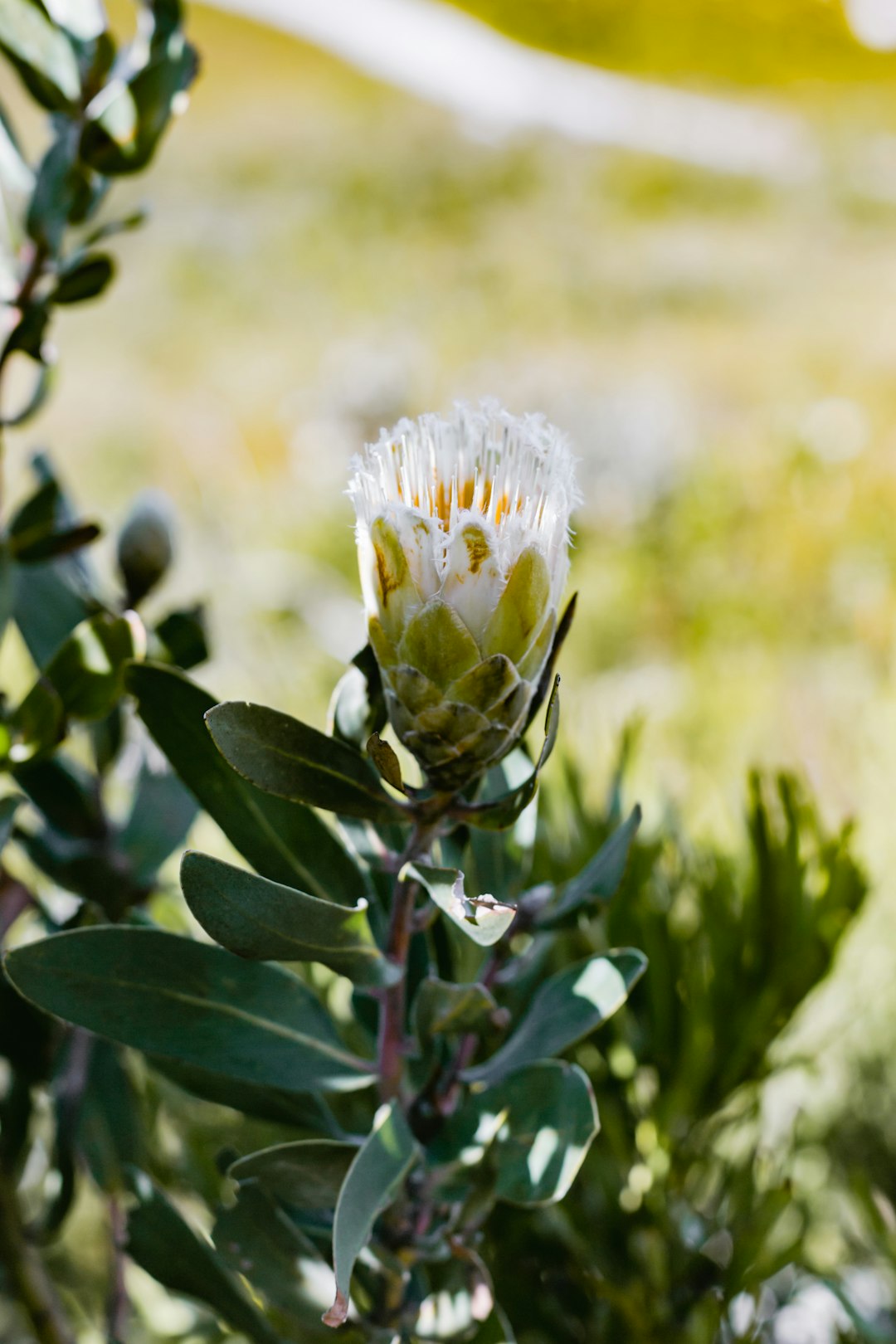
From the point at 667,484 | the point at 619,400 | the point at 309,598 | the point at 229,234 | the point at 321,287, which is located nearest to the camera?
the point at 309,598

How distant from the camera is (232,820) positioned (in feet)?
0.96

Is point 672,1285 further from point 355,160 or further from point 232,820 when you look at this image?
point 355,160

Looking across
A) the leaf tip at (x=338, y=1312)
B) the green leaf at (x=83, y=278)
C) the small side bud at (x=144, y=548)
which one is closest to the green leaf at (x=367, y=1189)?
the leaf tip at (x=338, y=1312)

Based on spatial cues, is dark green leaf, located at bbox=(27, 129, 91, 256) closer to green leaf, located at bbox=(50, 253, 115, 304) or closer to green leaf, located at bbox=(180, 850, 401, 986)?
green leaf, located at bbox=(50, 253, 115, 304)

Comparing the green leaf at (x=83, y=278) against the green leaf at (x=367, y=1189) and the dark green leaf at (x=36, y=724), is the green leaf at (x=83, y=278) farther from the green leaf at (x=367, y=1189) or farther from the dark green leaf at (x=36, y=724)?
the green leaf at (x=367, y=1189)

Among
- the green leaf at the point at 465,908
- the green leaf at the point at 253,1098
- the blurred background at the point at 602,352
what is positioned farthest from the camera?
the blurred background at the point at 602,352

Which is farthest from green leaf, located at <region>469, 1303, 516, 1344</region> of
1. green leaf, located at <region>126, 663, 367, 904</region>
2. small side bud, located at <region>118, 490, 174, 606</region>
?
Result: small side bud, located at <region>118, 490, 174, 606</region>

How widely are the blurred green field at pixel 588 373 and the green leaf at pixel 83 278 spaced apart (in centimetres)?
19

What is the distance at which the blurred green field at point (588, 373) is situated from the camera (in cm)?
132

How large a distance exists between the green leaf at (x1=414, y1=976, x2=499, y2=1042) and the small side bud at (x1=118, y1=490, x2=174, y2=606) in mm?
212

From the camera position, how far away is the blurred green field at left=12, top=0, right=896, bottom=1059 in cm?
132

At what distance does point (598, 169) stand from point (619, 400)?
12.8 ft

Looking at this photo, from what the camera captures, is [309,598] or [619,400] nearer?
[309,598]

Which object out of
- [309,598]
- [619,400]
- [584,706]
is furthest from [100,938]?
[619,400]
